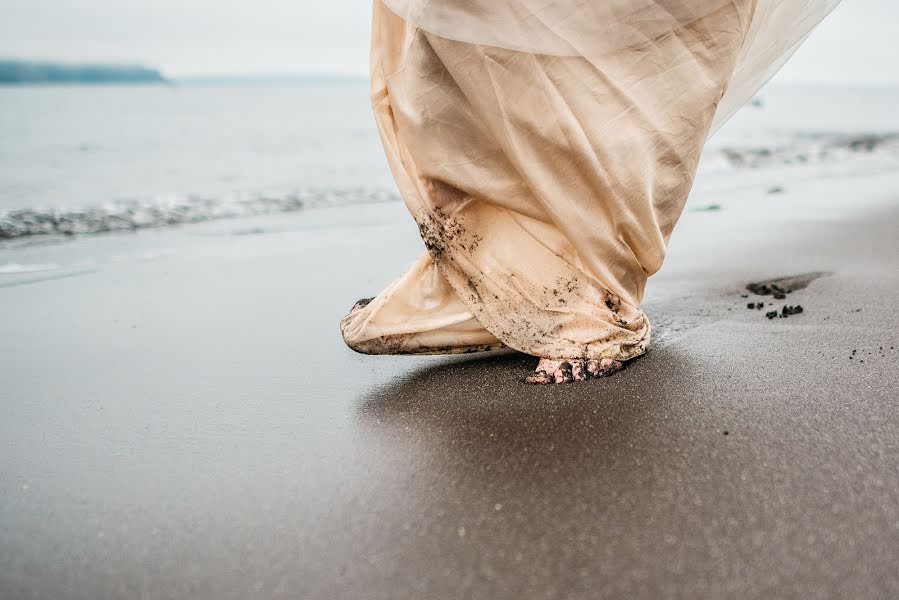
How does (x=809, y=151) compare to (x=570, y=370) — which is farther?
(x=809, y=151)

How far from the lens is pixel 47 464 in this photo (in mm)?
1911

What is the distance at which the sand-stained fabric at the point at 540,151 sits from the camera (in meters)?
1.93

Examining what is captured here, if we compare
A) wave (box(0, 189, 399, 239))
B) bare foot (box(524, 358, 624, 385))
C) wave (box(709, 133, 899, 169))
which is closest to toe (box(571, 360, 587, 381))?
bare foot (box(524, 358, 624, 385))

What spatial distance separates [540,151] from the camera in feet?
6.61

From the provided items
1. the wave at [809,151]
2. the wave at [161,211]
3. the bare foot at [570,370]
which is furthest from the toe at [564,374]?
the wave at [809,151]

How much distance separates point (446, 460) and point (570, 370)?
→ 0.62 m

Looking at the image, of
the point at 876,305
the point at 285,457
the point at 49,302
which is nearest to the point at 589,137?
the point at 285,457

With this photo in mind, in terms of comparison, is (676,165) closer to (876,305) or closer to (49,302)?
(876,305)

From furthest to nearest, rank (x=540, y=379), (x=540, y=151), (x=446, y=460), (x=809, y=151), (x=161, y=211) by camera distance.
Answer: (x=809, y=151) → (x=161, y=211) → (x=540, y=379) → (x=540, y=151) → (x=446, y=460)

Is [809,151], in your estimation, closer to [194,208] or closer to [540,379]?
[194,208]

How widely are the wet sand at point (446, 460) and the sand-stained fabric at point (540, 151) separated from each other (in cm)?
24

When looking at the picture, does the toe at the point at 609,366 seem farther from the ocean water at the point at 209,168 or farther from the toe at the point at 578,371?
the ocean water at the point at 209,168

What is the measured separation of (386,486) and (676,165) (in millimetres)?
1383

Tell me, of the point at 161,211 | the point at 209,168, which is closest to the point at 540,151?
the point at 161,211
